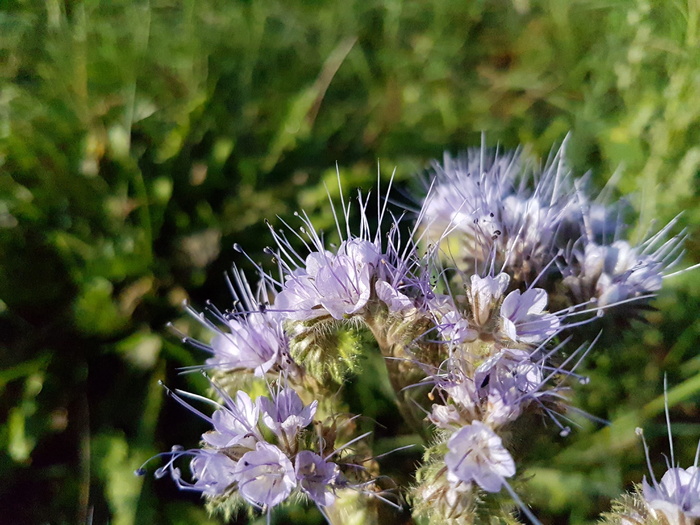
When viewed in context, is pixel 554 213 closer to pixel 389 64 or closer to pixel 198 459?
pixel 198 459

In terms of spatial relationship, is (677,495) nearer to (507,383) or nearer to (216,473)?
(507,383)

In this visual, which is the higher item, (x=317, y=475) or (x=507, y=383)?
(x=507, y=383)

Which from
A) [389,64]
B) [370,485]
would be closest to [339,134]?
[389,64]

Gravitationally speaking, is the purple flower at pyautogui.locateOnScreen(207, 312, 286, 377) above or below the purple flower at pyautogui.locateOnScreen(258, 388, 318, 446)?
above

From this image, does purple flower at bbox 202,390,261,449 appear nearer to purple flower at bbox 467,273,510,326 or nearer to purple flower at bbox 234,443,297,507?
purple flower at bbox 234,443,297,507

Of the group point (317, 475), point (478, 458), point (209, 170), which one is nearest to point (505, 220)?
point (478, 458)

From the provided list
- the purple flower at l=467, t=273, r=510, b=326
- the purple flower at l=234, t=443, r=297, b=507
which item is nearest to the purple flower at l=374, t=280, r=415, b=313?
the purple flower at l=467, t=273, r=510, b=326

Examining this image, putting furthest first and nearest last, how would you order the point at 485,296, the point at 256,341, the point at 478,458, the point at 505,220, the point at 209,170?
the point at 209,170 < the point at 505,220 < the point at 256,341 < the point at 485,296 < the point at 478,458
